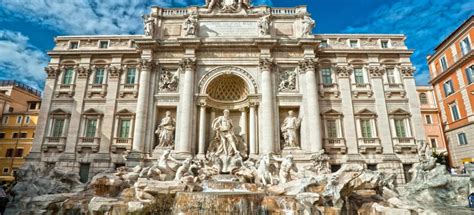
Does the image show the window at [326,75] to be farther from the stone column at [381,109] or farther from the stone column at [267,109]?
the stone column at [267,109]

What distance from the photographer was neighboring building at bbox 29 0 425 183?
758 inches

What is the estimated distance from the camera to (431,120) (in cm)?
3075

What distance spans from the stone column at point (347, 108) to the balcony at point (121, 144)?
1577 cm

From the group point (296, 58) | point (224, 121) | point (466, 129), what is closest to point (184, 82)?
point (224, 121)

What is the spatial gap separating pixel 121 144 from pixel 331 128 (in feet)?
50.8

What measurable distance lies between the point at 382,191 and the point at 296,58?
36.6ft

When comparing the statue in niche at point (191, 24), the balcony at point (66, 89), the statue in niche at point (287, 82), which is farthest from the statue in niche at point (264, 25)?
the balcony at point (66, 89)

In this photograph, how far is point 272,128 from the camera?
747 inches

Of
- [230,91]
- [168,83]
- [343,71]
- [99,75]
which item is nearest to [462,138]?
[343,71]

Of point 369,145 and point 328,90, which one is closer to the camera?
point 369,145

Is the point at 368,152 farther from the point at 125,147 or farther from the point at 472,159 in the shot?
the point at 125,147

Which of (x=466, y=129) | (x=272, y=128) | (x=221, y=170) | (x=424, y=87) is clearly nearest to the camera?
(x=221, y=170)

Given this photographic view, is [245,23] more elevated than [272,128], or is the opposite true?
[245,23]

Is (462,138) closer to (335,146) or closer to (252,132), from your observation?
(335,146)
